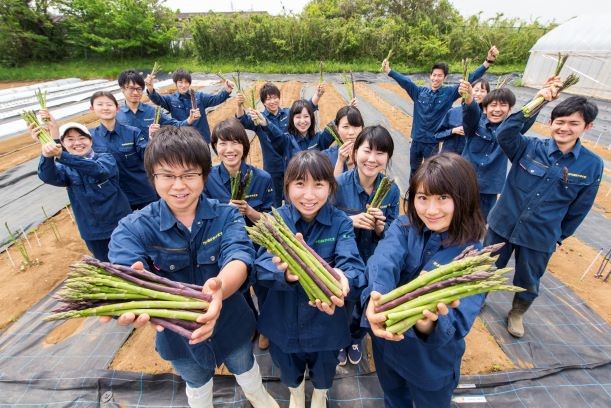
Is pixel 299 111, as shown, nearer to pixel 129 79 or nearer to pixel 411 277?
pixel 129 79

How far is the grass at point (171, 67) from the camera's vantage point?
2673cm

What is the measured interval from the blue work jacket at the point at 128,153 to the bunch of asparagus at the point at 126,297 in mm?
3360

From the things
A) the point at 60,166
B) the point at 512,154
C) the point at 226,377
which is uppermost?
the point at 512,154

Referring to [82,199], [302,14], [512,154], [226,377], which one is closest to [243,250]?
[226,377]

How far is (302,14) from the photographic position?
106ft

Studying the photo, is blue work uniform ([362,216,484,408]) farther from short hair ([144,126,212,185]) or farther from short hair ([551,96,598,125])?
short hair ([551,96,598,125])

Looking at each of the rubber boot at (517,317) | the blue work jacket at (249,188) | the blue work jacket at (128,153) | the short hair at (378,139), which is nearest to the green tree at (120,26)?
the blue work jacket at (128,153)

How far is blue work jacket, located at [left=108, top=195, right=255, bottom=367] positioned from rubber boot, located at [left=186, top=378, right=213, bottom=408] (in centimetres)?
36

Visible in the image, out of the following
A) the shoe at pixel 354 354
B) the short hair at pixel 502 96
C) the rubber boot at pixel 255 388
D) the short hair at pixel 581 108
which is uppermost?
the short hair at pixel 581 108

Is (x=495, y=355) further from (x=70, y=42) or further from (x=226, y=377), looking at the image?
(x=70, y=42)

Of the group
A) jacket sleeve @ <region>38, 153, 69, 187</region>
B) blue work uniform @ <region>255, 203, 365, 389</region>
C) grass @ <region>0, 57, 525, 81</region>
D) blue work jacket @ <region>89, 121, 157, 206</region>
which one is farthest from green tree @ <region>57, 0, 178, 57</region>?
blue work uniform @ <region>255, 203, 365, 389</region>

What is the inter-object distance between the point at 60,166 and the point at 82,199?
1.44 feet

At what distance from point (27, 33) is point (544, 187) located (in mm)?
40728

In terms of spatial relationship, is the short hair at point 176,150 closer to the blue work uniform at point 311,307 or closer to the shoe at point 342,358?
the blue work uniform at point 311,307
